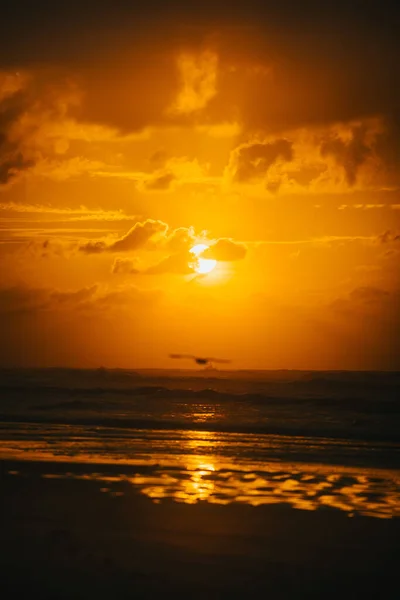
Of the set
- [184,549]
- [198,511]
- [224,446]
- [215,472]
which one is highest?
[224,446]

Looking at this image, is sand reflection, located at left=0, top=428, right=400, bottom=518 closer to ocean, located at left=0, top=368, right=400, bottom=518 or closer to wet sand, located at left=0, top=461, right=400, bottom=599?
ocean, located at left=0, top=368, right=400, bottom=518

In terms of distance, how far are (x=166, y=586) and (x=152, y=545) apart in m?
1.94

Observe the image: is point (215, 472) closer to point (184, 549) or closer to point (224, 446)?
point (224, 446)

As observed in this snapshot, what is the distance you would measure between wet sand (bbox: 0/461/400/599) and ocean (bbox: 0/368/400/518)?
3.19ft

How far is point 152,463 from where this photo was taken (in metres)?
19.2

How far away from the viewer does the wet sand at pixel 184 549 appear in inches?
364

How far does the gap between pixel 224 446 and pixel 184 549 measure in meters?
12.7

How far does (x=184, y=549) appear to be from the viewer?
1094 cm

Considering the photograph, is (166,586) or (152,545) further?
(152,545)

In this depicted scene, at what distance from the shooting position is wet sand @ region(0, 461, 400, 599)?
923 centimetres

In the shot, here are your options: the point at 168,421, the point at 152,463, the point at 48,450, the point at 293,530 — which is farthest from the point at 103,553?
the point at 168,421

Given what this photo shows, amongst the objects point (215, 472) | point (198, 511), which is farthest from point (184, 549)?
point (215, 472)

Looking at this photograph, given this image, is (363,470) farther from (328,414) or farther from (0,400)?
(0,400)

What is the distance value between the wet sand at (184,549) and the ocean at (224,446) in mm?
972
